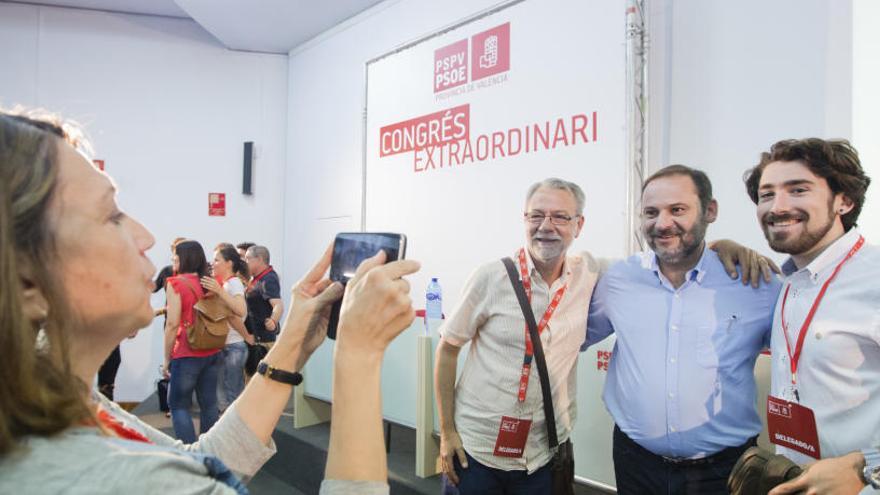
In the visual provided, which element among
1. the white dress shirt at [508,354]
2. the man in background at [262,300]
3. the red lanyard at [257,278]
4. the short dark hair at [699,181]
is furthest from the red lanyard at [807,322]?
the red lanyard at [257,278]

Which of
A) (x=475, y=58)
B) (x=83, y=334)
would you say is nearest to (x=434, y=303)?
(x=475, y=58)

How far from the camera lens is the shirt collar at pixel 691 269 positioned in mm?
1830

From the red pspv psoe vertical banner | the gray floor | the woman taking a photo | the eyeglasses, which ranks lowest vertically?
the gray floor

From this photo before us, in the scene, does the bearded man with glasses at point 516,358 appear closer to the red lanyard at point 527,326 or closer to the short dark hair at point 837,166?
the red lanyard at point 527,326

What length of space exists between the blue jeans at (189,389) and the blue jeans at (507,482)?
2.37 m

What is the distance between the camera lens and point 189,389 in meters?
3.75

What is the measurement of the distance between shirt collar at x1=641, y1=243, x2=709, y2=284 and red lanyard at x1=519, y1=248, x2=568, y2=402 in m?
0.30

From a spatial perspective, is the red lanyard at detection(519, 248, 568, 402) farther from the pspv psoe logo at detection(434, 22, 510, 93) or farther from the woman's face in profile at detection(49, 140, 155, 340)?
the pspv psoe logo at detection(434, 22, 510, 93)

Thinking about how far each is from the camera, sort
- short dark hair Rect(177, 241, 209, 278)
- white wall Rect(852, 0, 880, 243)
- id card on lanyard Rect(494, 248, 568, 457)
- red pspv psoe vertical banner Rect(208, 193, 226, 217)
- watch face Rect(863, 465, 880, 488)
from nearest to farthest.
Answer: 1. watch face Rect(863, 465, 880, 488)
2. id card on lanyard Rect(494, 248, 568, 457)
3. white wall Rect(852, 0, 880, 243)
4. short dark hair Rect(177, 241, 209, 278)
5. red pspv psoe vertical banner Rect(208, 193, 226, 217)

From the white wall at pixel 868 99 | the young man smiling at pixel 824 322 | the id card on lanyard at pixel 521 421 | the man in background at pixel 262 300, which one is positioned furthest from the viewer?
the man in background at pixel 262 300

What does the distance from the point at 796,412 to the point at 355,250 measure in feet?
3.73

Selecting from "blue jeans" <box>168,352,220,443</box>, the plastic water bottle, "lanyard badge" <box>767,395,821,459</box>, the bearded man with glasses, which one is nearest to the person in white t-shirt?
"blue jeans" <box>168,352,220,443</box>

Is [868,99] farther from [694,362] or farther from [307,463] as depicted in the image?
[307,463]

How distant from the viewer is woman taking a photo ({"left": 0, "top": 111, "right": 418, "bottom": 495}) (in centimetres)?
50
